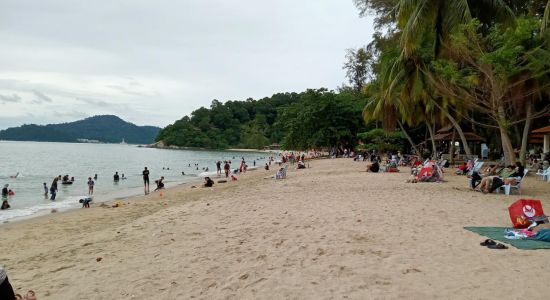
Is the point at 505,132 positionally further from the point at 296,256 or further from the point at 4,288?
the point at 4,288

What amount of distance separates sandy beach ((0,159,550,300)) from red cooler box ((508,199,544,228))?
0.71 m

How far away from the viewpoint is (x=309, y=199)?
11703 millimetres

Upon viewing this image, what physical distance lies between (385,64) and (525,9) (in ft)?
22.3

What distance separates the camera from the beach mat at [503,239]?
5.86 m

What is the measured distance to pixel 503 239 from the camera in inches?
249

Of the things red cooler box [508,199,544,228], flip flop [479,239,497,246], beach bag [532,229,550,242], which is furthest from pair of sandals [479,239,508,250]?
red cooler box [508,199,544,228]

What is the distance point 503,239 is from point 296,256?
3.03m

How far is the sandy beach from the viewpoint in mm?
4711

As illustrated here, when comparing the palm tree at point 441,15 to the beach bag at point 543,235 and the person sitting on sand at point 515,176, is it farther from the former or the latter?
the beach bag at point 543,235

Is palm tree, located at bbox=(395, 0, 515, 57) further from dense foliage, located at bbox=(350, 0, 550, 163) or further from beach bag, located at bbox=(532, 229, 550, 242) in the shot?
beach bag, located at bbox=(532, 229, 550, 242)

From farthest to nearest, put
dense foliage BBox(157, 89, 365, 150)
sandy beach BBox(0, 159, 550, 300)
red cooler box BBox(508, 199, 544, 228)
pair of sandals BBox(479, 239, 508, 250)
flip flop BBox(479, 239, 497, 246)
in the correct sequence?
dense foliage BBox(157, 89, 365, 150)
red cooler box BBox(508, 199, 544, 228)
flip flop BBox(479, 239, 497, 246)
pair of sandals BBox(479, 239, 508, 250)
sandy beach BBox(0, 159, 550, 300)

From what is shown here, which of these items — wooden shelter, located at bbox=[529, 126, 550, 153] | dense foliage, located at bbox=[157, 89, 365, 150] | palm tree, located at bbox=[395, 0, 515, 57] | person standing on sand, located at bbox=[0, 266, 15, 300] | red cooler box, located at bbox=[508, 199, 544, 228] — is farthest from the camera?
dense foliage, located at bbox=[157, 89, 365, 150]

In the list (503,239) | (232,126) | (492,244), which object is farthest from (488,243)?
(232,126)

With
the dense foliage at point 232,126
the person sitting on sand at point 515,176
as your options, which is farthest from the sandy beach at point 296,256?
the dense foliage at point 232,126
